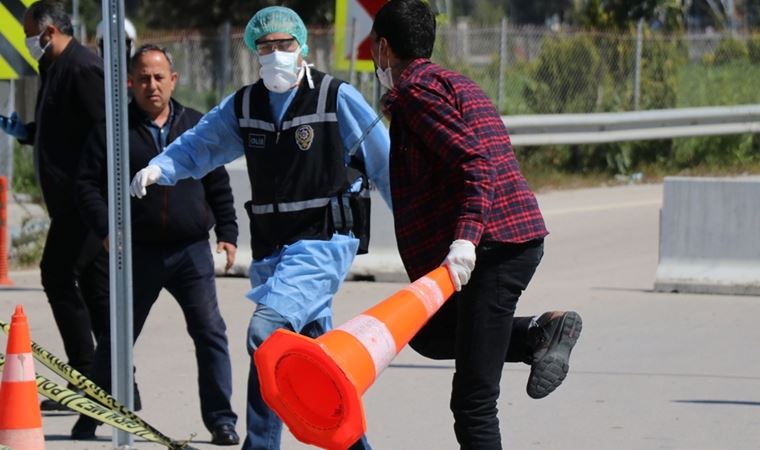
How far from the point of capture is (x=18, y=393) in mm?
5273

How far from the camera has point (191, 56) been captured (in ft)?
67.1

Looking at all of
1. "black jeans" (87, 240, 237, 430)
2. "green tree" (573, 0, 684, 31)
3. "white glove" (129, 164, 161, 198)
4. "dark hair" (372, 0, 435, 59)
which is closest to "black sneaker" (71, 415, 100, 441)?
"black jeans" (87, 240, 237, 430)

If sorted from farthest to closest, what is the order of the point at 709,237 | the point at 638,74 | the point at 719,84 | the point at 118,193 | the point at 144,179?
the point at 719,84
the point at 638,74
the point at 709,237
the point at 118,193
the point at 144,179

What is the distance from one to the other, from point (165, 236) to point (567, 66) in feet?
44.3

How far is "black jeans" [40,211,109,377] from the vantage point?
278 inches

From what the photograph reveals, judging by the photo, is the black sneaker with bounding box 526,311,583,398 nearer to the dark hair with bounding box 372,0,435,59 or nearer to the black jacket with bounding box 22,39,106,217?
the dark hair with bounding box 372,0,435,59

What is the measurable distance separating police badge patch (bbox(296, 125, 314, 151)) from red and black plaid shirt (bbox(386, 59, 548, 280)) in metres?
0.60

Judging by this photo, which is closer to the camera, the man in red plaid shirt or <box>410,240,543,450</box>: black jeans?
the man in red plaid shirt

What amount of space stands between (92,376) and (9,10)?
440 centimetres

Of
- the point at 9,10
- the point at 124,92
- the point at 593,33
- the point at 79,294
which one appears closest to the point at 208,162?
the point at 124,92

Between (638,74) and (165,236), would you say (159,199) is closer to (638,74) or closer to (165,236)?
(165,236)

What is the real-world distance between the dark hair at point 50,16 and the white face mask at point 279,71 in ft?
6.94

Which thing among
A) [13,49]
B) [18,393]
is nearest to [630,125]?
[13,49]

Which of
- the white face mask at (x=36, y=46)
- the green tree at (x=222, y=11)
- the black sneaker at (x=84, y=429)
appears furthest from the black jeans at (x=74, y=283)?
the green tree at (x=222, y=11)
